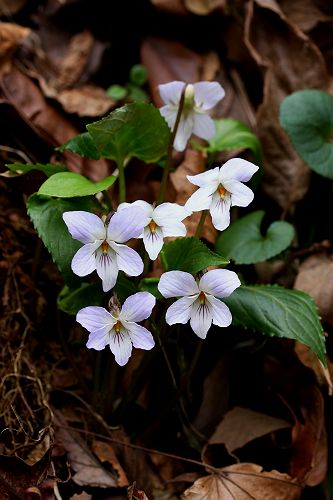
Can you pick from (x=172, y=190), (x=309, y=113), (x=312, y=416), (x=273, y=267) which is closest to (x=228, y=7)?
(x=309, y=113)

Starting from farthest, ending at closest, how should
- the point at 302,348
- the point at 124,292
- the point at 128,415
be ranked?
the point at 128,415
the point at 302,348
the point at 124,292

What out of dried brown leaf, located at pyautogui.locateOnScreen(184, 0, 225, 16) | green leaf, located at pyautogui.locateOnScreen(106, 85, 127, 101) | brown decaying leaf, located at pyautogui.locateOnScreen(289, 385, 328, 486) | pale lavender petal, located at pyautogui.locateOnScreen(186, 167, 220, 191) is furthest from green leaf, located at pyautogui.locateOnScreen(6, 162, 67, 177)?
dried brown leaf, located at pyautogui.locateOnScreen(184, 0, 225, 16)

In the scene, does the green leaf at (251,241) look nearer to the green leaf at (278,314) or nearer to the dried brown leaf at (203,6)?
the green leaf at (278,314)

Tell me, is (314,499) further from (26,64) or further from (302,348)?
(26,64)

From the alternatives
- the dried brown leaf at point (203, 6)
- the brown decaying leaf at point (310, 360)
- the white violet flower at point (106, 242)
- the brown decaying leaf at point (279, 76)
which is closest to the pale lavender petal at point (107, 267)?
the white violet flower at point (106, 242)

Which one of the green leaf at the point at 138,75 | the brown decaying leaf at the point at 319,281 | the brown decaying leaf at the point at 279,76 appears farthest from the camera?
the green leaf at the point at 138,75

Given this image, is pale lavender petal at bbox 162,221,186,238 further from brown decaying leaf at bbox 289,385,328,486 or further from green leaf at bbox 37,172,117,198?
brown decaying leaf at bbox 289,385,328,486

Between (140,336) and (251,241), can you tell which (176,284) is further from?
(251,241)
